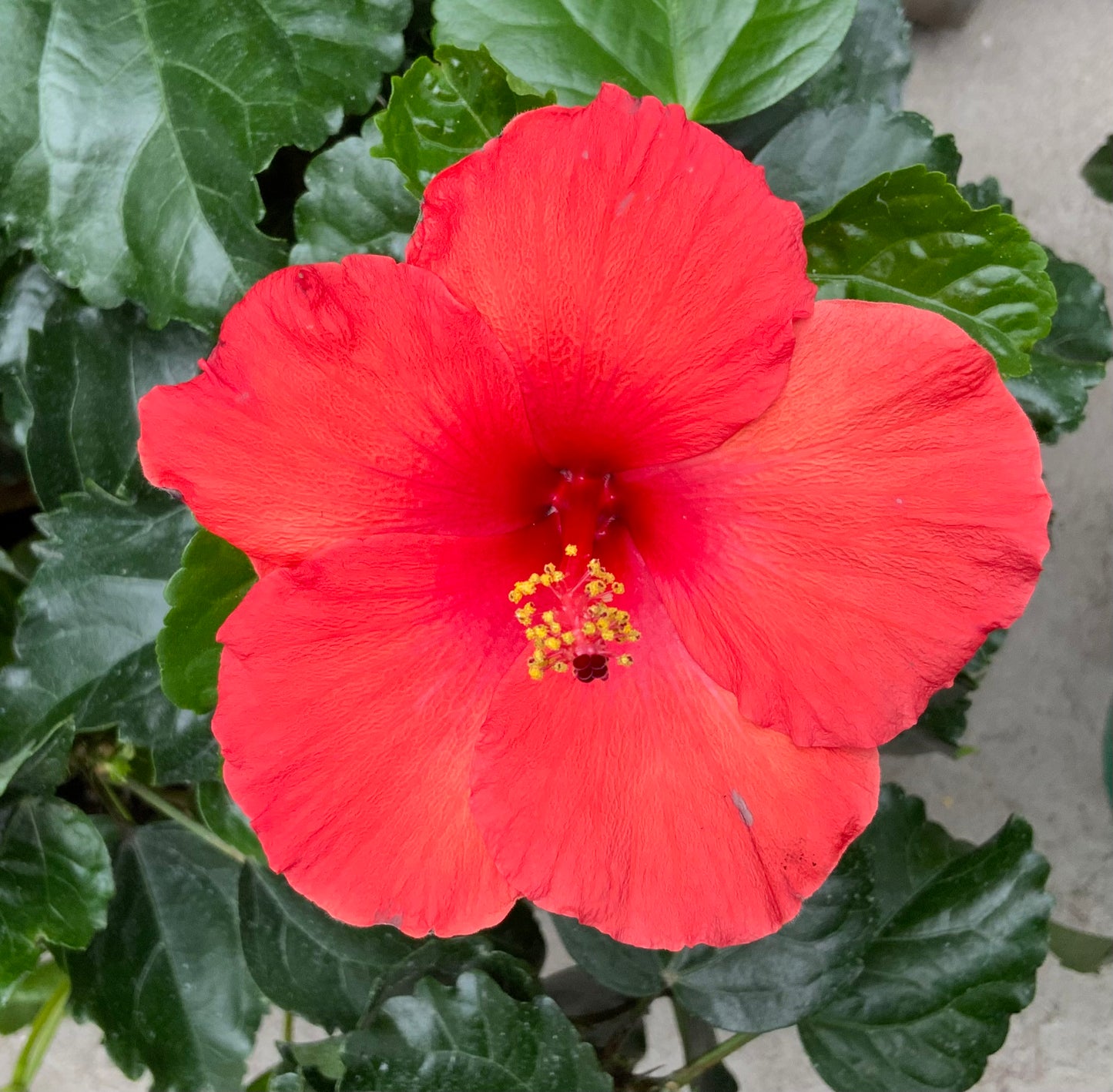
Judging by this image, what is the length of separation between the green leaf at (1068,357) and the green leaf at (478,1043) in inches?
26.8

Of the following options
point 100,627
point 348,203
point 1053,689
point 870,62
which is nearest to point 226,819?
point 100,627

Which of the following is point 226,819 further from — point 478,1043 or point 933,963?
point 933,963

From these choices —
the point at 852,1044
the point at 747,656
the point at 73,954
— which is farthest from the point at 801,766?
the point at 73,954

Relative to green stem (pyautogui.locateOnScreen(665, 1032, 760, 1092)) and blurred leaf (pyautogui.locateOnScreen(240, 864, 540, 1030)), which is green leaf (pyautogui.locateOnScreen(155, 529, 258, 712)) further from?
green stem (pyautogui.locateOnScreen(665, 1032, 760, 1092))

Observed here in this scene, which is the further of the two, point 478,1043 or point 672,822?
point 478,1043

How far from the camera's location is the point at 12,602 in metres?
1.14

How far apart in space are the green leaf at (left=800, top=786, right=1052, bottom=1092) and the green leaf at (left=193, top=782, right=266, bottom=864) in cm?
60

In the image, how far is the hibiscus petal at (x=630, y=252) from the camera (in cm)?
51

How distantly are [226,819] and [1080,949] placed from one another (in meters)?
1.05

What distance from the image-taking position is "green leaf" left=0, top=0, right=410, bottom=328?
78 cm

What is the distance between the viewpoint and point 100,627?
89 cm

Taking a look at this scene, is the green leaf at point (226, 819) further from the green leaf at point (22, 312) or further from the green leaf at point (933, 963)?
the green leaf at point (933, 963)

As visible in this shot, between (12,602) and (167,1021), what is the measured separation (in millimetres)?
485

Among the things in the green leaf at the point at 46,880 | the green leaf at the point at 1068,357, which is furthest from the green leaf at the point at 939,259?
the green leaf at the point at 46,880
